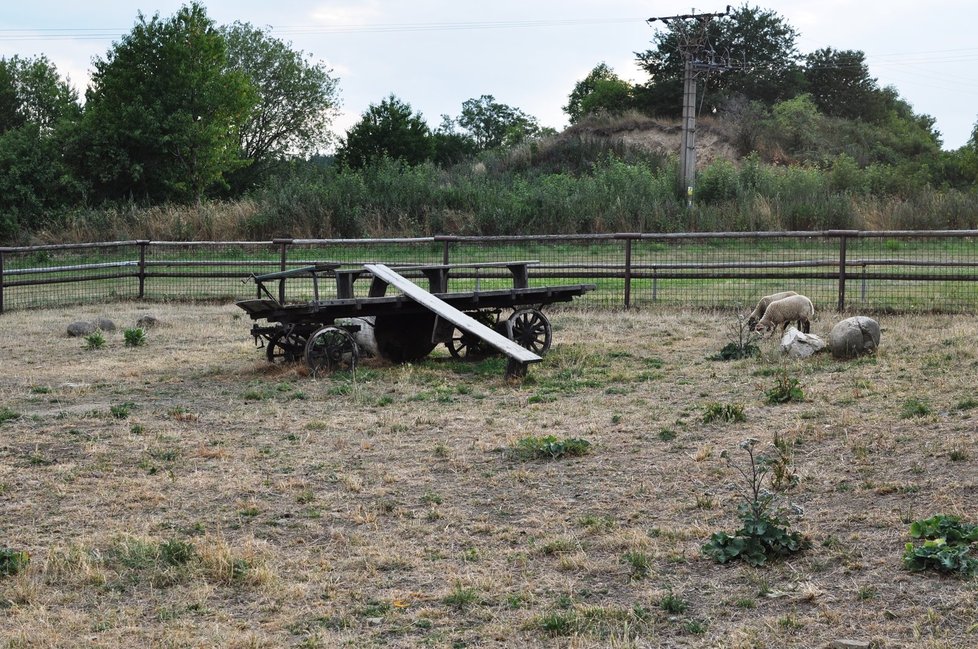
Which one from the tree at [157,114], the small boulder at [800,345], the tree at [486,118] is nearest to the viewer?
the small boulder at [800,345]

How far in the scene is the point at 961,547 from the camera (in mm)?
4910

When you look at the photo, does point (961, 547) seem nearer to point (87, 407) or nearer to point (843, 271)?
point (87, 407)

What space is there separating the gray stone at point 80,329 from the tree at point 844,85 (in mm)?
42809

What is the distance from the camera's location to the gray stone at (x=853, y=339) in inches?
406

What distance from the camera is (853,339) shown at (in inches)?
Answer: 406

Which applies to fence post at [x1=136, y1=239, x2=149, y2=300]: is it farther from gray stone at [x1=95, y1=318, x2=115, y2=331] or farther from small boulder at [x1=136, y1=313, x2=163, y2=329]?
gray stone at [x1=95, y1=318, x2=115, y2=331]

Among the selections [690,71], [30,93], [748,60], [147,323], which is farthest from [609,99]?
[147,323]

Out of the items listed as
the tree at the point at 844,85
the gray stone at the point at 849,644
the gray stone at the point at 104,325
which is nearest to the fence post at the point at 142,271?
the gray stone at the point at 104,325

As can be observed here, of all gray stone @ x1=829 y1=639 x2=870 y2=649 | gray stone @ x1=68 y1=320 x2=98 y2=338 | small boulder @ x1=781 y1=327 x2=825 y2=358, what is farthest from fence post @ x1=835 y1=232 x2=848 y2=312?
gray stone @ x1=829 y1=639 x2=870 y2=649

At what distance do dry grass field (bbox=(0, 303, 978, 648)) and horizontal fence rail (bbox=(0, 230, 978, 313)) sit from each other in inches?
167

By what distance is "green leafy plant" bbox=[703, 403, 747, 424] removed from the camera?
312 inches

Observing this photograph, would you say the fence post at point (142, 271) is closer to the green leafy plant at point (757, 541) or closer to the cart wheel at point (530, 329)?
the cart wheel at point (530, 329)

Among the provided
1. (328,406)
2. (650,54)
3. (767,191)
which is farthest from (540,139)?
(328,406)

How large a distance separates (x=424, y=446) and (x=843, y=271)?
849 centimetres
